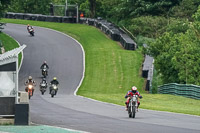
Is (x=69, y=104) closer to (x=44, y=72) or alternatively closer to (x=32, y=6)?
(x=44, y=72)

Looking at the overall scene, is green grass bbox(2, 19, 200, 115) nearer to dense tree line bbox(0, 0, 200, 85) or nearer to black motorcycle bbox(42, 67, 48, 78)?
dense tree line bbox(0, 0, 200, 85)

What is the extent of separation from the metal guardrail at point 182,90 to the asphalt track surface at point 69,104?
678 cm

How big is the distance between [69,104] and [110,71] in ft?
75.9

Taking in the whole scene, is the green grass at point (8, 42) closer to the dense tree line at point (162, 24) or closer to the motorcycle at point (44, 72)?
the dense tree line at point (162, 24)

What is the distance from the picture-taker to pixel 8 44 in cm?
6256

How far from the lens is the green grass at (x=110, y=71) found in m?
37.4

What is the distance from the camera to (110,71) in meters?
52.0

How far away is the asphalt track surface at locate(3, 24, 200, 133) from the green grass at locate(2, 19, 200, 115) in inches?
45.5

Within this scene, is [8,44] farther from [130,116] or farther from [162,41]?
[130,116]

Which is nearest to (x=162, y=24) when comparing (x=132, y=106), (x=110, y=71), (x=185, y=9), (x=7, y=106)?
(x=185, y=9)

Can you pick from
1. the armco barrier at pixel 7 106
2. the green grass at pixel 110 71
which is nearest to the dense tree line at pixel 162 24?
the green grass at pixel 110 71

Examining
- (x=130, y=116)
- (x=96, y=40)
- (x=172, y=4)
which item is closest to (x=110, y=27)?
(x=96, y=40)

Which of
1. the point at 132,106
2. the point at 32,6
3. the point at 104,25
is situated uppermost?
the point at 32,6

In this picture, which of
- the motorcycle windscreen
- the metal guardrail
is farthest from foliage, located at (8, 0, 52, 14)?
the motorcycle windscreen
